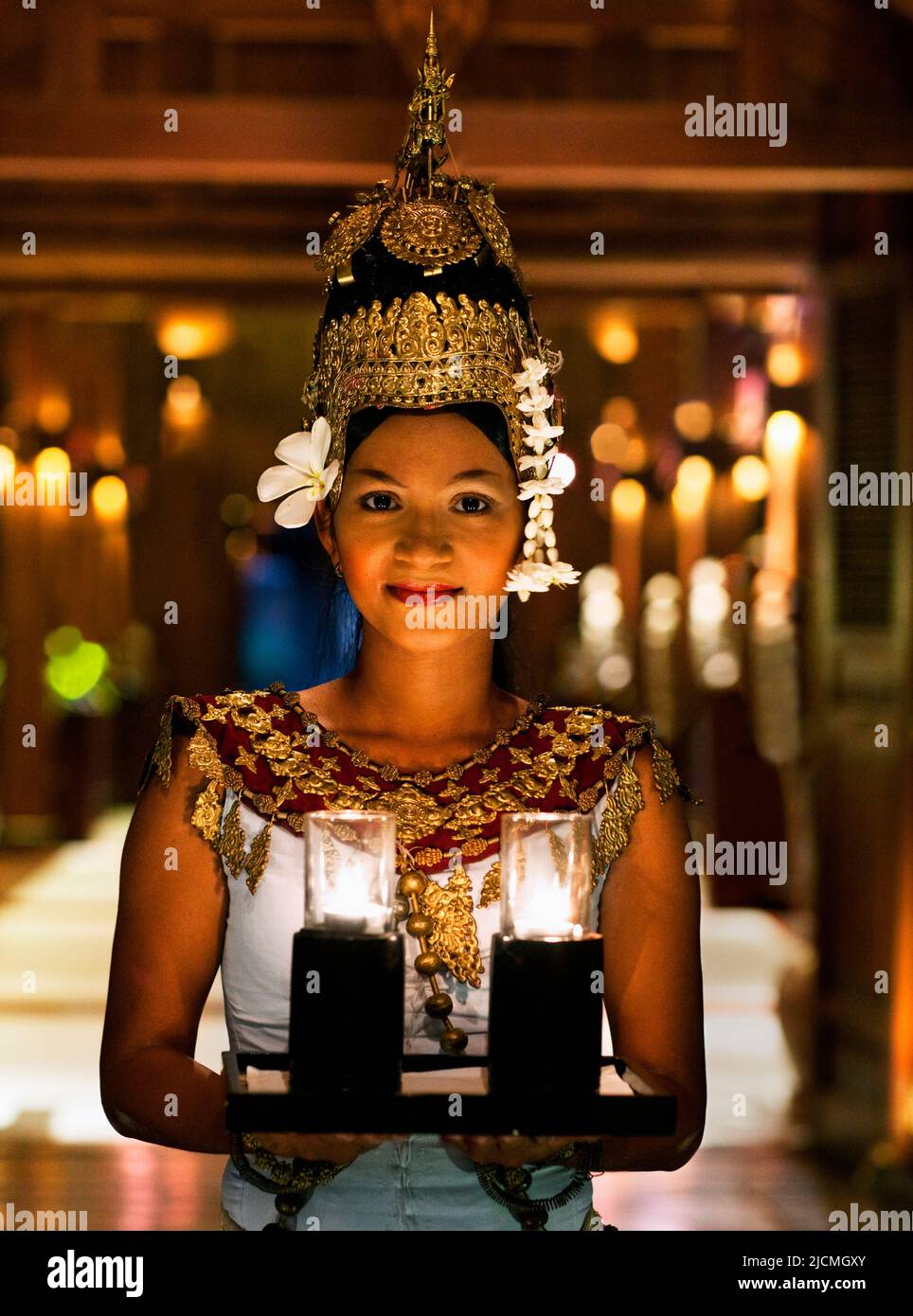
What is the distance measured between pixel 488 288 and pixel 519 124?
334 centimetres

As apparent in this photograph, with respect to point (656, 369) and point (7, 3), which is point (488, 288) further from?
point (656, 369)

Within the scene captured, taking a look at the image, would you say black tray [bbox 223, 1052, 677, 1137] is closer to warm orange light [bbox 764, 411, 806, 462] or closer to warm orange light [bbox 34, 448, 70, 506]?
warm orange light [bbox 764, 411, 806, 462]

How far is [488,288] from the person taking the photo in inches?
76.2

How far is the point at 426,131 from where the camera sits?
1929 millimetres

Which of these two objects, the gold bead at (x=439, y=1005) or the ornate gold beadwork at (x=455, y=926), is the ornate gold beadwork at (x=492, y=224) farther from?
the gold bead at (x=439, y=1005)

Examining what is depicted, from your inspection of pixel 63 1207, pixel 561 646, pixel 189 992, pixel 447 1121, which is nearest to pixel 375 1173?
pixel 189 992

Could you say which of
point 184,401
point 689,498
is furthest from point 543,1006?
point 184,401

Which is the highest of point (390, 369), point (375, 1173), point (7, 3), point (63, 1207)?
point (7, 3)

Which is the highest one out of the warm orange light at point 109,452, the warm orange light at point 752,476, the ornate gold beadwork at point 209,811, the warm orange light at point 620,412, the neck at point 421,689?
the warm orange light at point 620,412

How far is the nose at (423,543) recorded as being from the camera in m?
1.77

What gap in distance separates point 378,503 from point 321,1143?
2.31 feet

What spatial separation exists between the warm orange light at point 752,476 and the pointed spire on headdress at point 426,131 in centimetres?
859

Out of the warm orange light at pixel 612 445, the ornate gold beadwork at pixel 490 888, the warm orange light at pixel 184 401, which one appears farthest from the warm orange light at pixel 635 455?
the ornate gold beadwork at pixel 490 888

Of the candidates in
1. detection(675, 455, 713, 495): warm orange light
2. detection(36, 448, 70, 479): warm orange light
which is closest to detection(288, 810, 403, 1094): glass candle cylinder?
detection(36, 448, 70, 479): warm orange light
